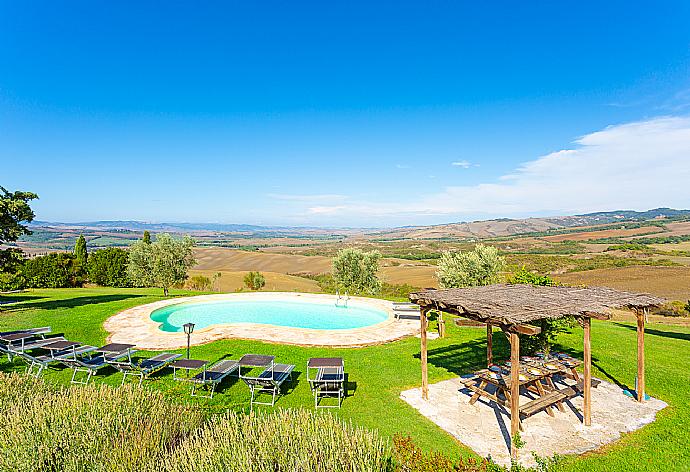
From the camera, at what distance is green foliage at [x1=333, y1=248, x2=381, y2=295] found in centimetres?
2258

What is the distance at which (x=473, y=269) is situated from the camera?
15.7m

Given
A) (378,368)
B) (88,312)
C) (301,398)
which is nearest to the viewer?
(301,398)

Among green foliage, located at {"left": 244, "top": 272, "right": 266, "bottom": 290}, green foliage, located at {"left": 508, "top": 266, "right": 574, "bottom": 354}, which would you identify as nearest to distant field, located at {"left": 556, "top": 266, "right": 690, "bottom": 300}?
green foliage, located at {"left": 508, "top": 266, "right": 574, "bottom": 354}

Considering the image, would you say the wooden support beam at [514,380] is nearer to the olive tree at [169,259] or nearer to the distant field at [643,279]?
the olive tree at [169,259]

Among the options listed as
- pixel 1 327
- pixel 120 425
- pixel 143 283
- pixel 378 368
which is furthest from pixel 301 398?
pixel 143 283

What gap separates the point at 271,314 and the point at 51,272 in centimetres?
2048

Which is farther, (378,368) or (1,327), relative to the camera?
(1,327)

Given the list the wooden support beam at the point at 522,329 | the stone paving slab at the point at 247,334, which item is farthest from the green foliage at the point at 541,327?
the stone paving slab at the point at 247,334

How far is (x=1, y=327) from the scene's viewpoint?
1178cm

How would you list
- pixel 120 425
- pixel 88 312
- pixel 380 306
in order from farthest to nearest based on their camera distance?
1. pixel 380 306
2. pixel 88 312
3. pixel 120 425

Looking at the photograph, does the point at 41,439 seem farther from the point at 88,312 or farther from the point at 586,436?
the point at 88,312

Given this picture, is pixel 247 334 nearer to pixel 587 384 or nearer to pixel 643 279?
pixel 587 384

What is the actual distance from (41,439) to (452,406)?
631 centimetres

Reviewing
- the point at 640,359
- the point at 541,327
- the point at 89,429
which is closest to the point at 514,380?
the point at 541,327
